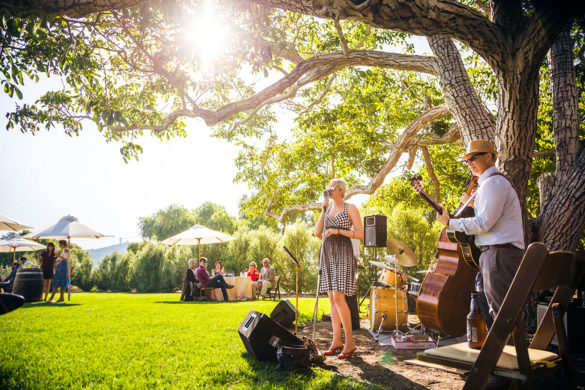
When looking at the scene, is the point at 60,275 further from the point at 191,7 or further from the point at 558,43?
the point at 558,43

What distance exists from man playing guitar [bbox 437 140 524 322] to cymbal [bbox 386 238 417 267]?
3.50 m

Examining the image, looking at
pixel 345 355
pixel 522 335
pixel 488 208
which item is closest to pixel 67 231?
pixel 345 355

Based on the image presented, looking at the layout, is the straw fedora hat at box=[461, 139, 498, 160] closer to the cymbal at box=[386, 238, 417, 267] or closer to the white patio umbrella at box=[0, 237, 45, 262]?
the cymbal at box=[386, 238, 417, 267]

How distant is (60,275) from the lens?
12.2m

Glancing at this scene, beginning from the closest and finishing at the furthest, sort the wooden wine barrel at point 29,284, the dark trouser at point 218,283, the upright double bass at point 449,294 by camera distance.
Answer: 1. the upright double bass at point 449,294
2. the wooden wine barrel at point 29,284
3. the dark trouser at point 218,283

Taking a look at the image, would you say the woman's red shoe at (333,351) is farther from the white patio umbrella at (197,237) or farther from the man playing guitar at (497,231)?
Result: the white patio umbrella at (197,237)

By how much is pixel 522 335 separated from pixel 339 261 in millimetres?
2920

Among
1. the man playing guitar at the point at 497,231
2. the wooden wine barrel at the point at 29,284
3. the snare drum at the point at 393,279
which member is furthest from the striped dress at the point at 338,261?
the wooden wine barrel at the point at 29,284

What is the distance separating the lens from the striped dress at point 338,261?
15.0ft

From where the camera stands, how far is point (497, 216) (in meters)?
3.07

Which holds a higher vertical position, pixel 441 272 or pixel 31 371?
pixel 441 272

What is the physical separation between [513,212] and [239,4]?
158 inches

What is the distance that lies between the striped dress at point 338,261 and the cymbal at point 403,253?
232cm

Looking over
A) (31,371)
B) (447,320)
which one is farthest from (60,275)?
(447,320)
